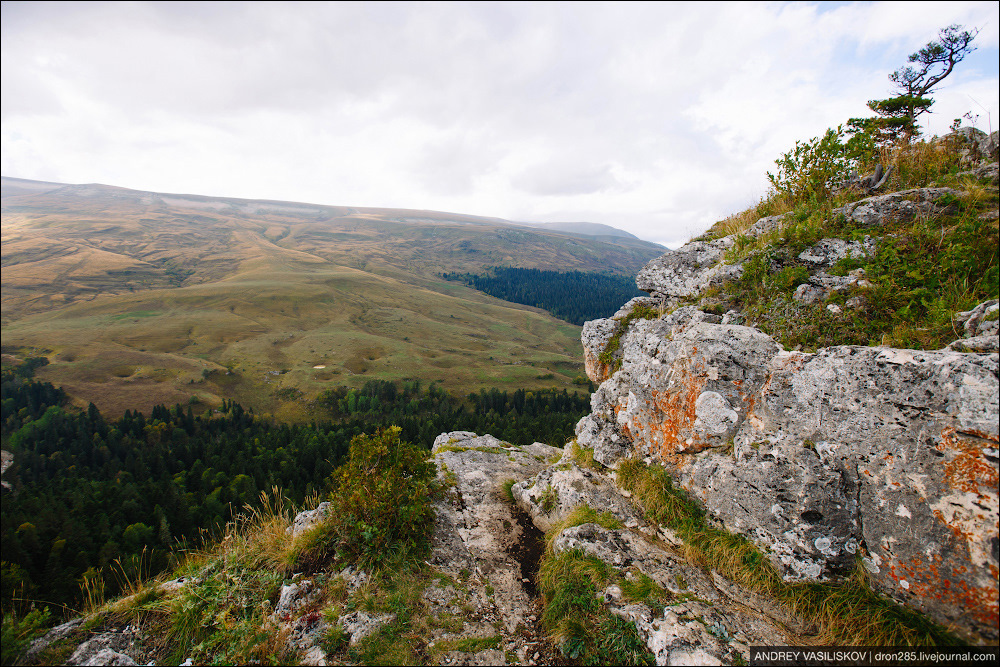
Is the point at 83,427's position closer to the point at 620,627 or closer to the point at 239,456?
the point at 239,456

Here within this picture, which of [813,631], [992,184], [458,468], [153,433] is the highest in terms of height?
[992,184]

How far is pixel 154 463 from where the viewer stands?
211 ft

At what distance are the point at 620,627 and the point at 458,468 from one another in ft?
22.9

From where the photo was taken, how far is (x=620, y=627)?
573 cm

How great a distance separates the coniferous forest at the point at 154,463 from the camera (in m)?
28.9

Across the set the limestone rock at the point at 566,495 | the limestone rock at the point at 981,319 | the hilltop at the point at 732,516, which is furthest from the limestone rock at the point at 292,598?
the limestone rock at the point at 981,319

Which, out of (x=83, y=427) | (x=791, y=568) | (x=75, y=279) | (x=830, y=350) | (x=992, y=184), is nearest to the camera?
(x=791, y=568)

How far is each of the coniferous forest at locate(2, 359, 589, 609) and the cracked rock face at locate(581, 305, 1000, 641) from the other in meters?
8.21

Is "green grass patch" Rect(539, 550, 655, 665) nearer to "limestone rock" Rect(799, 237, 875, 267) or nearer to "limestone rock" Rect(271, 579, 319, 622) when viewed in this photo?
"limestone rock" Rect(271, 579, 319, 622)

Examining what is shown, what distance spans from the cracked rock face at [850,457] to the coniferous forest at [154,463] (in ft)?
26.9

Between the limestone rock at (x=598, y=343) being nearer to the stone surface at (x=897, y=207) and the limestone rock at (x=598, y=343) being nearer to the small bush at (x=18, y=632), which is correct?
the stone surface at (x=897, y=207)

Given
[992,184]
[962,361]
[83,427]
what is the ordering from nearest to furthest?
1. [962,361]
2. [992,184]
3. [83,427]

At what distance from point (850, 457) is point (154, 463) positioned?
88029 mm

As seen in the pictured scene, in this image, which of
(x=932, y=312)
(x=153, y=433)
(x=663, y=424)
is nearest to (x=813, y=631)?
(x=663, y=424)
